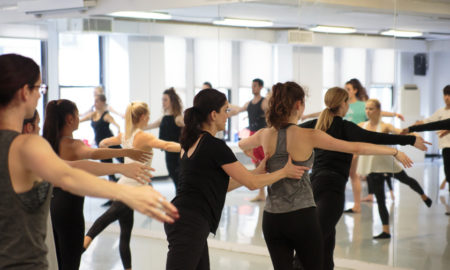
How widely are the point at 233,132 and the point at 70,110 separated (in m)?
2.75

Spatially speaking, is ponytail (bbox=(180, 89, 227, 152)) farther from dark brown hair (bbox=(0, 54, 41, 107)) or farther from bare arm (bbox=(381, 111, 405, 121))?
bare arm (bbox=(381, 111, 405, 121))

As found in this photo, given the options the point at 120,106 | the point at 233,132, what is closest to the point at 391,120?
the point at 233,132

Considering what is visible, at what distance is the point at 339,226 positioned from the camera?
6203mm

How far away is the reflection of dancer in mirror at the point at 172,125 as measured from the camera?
718 cm

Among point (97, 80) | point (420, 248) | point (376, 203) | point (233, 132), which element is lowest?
point (420, 248)

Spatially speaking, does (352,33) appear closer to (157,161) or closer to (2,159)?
(157,161)

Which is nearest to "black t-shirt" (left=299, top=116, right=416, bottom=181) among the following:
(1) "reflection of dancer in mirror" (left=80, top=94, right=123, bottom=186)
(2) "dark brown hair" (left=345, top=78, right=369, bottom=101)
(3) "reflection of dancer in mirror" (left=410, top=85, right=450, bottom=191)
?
(3) "reflection of dancer in mirror" (left=410, top=85, right=450, bottom=191)

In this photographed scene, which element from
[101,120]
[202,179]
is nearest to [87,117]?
[101,120]

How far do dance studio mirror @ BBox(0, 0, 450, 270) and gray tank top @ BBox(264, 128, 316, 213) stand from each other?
2.01 ft

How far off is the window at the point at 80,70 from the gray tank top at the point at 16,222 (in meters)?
5.97

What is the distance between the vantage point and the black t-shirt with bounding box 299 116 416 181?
13.7ft

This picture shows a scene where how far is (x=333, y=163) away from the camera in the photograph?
4285 mm

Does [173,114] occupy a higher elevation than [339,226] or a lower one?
higher

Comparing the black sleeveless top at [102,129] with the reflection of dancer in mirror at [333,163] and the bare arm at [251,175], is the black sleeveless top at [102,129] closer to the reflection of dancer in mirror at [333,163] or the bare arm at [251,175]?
the reflection of dancer in mirror at [333,163]
